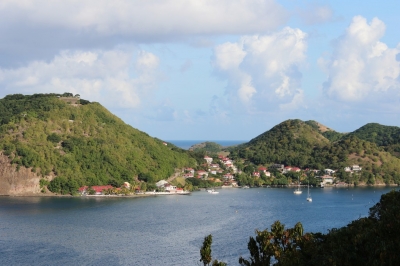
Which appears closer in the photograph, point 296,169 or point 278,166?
point 296,169

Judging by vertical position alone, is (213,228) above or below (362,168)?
below

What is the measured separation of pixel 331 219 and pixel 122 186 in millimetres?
36655

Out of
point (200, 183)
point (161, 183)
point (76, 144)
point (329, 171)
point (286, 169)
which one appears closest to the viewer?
point (76, 144)

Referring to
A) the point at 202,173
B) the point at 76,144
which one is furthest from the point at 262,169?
the point at 76,144

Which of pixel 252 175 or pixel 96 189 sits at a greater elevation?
pixel 252 175

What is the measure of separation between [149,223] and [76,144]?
121 feet

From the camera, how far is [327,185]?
324 ft

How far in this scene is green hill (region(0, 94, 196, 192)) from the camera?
7969 centimetres

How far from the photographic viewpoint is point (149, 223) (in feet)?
172

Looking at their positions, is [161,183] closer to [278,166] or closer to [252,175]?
[252,175]

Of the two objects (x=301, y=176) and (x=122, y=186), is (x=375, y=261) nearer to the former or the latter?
(x=122, y=186)

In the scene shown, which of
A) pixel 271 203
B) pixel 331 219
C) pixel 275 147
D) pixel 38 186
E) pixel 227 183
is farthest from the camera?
pixel 275 147

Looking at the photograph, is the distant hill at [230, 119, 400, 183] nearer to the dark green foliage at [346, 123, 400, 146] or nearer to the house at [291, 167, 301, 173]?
the house at [291, 167, 301, 173]

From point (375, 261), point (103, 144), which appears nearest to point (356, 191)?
point (103, 144)
